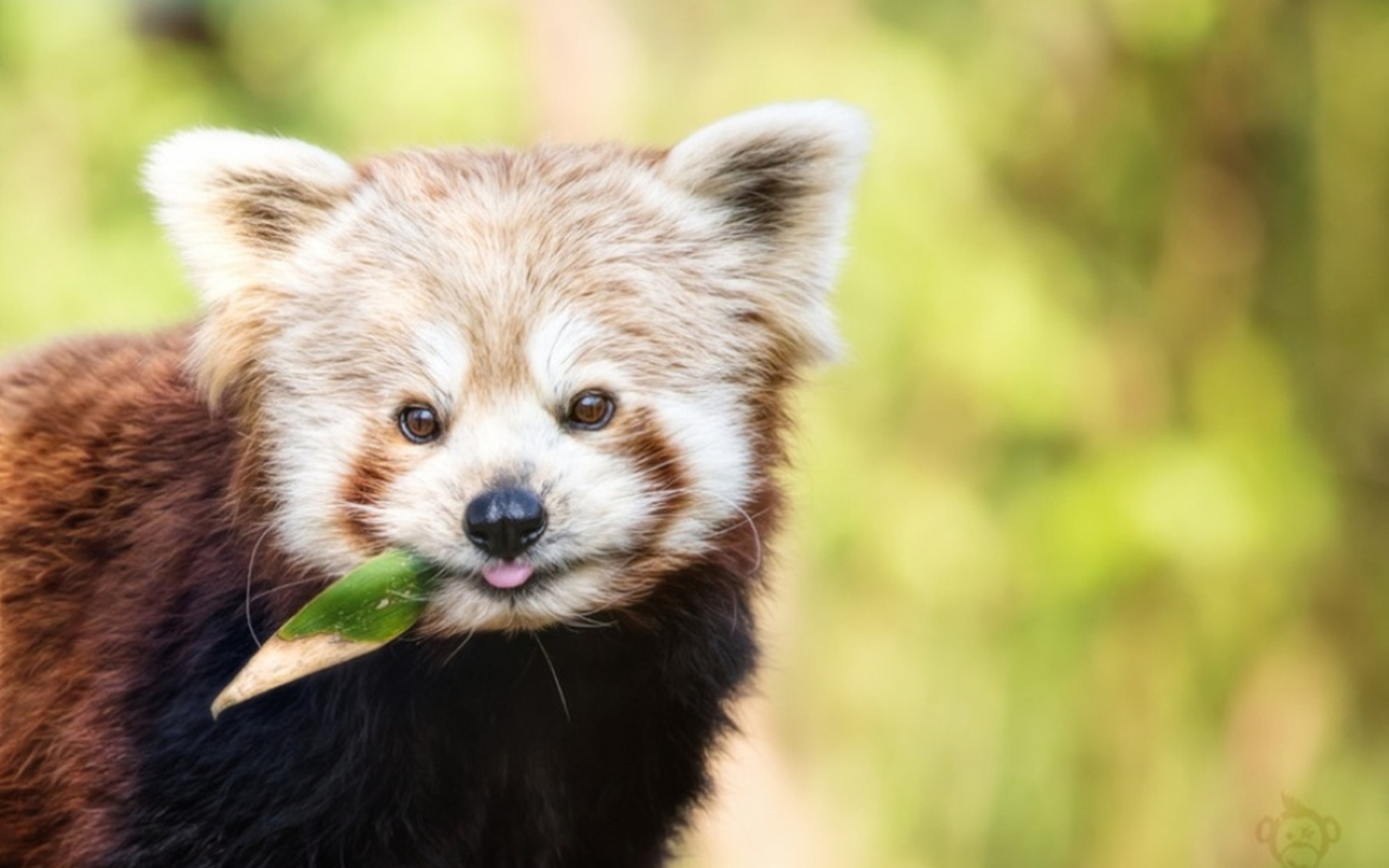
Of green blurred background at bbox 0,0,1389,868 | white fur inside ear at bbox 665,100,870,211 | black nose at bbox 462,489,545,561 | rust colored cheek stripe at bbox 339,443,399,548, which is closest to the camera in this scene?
black nose at bbox 462,489,545,561

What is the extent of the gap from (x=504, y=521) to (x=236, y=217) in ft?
2.23

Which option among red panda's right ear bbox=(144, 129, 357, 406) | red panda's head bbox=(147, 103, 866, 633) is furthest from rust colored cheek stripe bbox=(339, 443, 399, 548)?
red panda's right ear bbox=(144, 129, 357, 406)

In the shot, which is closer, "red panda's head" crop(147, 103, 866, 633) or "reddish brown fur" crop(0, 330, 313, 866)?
"red panda's head" crop(147, 103, 866, 633)

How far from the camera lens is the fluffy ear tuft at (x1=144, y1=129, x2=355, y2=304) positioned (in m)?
2.36

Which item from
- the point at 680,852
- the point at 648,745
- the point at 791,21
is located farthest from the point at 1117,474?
the point at 648,745

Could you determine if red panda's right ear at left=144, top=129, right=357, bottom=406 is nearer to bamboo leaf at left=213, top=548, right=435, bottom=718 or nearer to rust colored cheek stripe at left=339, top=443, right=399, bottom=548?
rust colored cheek stripe at left=339, top=443, right=399, bottom=548

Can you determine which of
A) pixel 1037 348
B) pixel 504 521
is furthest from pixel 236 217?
pixel 1037 348

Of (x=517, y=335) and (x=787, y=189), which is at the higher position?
(x=787, y=189)

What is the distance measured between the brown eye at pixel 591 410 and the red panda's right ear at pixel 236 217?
0.47 m

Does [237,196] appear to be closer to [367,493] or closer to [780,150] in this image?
[367,493]

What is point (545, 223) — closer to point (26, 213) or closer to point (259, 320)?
point (259, 320)

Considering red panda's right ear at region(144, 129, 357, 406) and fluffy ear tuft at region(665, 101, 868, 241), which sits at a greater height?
fluffy ear tuft at region(665, 101, 868, 241)

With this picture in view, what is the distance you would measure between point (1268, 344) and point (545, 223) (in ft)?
12.7

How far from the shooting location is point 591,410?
225 centimetres
